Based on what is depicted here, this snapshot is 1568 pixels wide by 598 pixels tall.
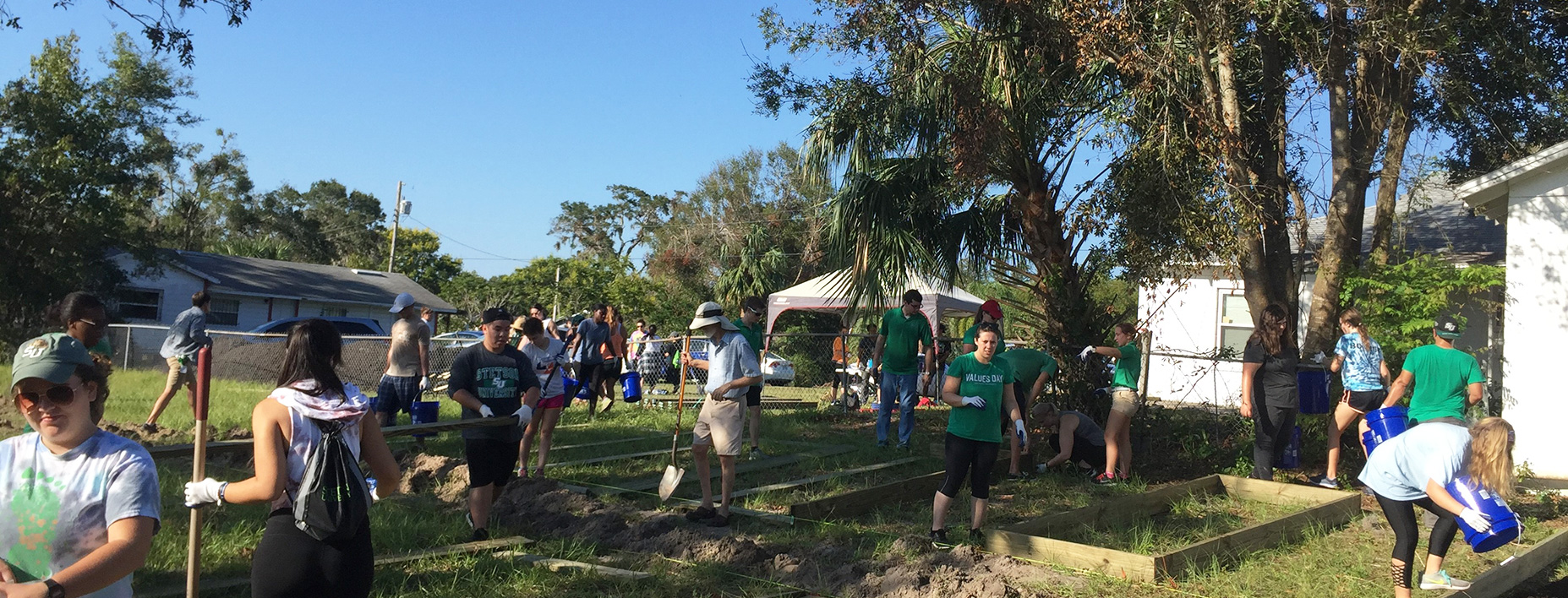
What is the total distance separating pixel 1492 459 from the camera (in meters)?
5.26

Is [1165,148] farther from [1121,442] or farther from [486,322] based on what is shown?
[486,322]

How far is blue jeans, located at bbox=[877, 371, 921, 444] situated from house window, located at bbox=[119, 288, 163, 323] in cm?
2676

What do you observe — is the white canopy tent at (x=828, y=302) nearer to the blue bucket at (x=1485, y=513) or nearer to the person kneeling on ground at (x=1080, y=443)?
the person kneeling on ground at (x=1080, y=443)

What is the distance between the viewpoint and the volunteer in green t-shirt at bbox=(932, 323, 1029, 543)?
22.2 ft

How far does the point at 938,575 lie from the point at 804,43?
25.5 ft

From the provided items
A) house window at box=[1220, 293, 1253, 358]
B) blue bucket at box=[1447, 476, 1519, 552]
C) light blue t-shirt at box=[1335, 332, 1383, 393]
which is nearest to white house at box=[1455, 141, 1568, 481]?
light blue t-shirt at box=[1335, 332, 1383, 393]

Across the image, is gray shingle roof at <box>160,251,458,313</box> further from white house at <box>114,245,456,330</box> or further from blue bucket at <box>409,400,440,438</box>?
blue bucket at <box>409,400,440,438</box>

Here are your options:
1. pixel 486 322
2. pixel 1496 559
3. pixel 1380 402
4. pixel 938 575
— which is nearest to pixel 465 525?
pixel 486 322

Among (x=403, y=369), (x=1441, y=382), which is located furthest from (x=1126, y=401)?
(x=403, y=369)

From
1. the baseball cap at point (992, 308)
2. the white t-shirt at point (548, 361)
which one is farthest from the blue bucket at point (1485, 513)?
the white t-shirt at point (548, 361)

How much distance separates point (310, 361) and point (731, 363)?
4.16 meters

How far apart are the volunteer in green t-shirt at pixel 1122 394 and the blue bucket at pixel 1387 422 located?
6.25ft

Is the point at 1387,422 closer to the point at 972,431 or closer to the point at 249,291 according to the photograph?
the point at 972,431

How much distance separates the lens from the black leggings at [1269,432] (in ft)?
29.9
